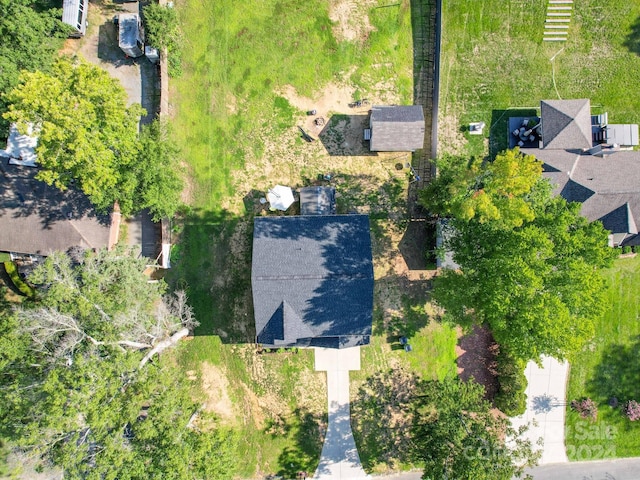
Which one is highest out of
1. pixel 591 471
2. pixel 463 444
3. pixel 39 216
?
pixel 39 216

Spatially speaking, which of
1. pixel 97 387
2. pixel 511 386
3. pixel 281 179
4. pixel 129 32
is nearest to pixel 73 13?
pixel 129 32

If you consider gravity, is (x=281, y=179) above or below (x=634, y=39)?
below

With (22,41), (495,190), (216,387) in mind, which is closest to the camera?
(495,190)

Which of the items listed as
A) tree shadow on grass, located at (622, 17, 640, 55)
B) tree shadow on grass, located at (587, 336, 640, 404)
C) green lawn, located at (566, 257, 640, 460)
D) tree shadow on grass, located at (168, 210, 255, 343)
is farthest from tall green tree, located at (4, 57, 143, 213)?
tree shadow on grass, located at (587, 336, 640, 404)

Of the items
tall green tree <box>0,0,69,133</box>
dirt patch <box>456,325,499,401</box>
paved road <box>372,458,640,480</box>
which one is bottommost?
paved road <box>372,458,640,480</box>

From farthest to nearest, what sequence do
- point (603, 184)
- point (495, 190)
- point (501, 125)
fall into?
point (501, 125) < point (603, 184) < point (495, 190)

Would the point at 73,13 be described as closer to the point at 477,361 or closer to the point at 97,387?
the point at 97,387

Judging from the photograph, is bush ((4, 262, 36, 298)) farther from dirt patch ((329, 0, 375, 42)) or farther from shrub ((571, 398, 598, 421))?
shrub ((571, 398, 598, 421))
